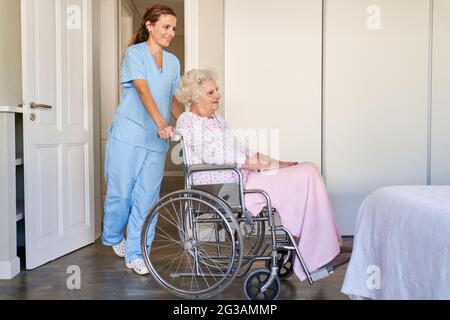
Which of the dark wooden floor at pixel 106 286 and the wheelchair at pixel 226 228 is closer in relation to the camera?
the wheelchair at pixel 226 228

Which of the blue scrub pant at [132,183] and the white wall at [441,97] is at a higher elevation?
the white wall at [441,97]

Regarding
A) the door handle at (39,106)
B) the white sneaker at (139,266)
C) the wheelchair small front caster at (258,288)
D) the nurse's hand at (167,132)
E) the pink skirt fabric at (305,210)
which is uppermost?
the door handle at (39,106)

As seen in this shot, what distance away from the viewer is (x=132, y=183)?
8.64 feet

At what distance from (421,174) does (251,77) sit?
4.84 ft

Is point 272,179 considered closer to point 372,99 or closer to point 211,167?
point 211,167

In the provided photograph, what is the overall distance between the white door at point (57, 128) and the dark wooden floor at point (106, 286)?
0.71ft

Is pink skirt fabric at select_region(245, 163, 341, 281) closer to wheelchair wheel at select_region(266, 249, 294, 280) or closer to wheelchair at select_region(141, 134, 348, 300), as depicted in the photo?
wheelchair at select_region(141, 134, 348, 300)

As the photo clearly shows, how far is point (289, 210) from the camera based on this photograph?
6.66ft

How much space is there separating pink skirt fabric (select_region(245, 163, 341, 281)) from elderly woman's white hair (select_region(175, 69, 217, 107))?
0.56 metres

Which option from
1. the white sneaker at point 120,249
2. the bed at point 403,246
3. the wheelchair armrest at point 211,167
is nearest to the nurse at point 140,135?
the white sneaker at point 120,249

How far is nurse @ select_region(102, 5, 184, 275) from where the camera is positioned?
2.53 m

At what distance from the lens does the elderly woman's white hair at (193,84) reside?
2.26 meters

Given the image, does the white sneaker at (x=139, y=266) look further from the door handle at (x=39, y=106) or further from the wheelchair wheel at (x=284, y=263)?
the door handle at (x=39, y=106)

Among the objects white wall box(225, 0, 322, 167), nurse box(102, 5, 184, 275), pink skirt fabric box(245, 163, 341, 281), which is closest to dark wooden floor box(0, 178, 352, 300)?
nurse box(102, 5, 184, 275)
